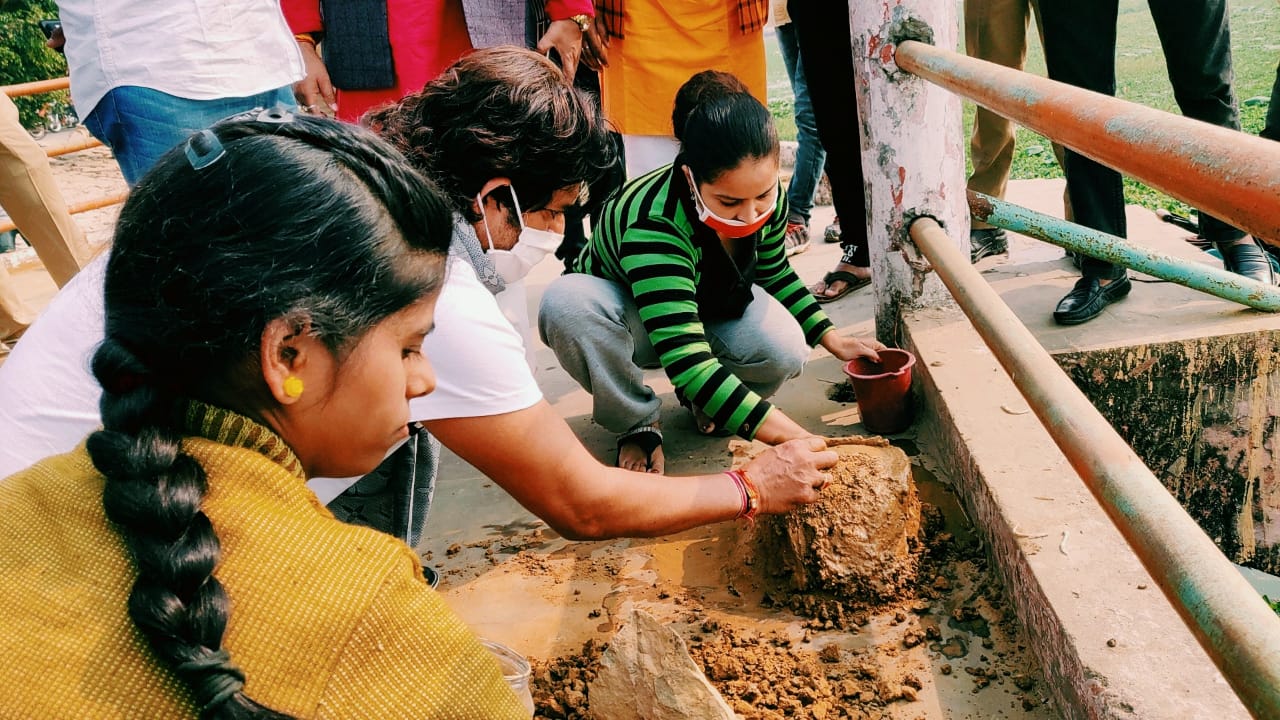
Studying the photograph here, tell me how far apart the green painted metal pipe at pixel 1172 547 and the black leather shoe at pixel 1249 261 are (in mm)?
2091

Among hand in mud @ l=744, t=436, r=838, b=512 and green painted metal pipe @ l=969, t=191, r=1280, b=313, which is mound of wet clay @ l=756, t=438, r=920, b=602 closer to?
hand in mud @ l=744, t=436, r=838, b=512

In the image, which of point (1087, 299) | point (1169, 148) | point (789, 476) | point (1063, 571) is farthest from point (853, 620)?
point (1087, 299)

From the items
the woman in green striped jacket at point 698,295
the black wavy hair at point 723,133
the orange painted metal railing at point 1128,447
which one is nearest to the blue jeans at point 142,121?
the woman in green striped jacket at point 698,295

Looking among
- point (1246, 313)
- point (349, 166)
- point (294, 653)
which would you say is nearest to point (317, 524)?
point (294, 653)

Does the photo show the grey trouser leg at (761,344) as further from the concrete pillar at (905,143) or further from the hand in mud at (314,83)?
the hand in mud at (314,83)

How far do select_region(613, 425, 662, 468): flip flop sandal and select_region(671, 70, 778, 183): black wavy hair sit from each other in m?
0.74

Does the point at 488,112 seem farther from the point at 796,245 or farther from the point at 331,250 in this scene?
the point at 796,245

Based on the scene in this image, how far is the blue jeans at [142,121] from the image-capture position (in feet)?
8.19

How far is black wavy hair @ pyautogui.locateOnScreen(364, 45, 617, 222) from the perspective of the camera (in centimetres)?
180

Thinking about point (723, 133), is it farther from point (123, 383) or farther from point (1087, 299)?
point (123, 383)

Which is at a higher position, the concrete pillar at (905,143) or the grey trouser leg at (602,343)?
the concrete pillar at (905,143)

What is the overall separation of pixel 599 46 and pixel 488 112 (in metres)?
1.85

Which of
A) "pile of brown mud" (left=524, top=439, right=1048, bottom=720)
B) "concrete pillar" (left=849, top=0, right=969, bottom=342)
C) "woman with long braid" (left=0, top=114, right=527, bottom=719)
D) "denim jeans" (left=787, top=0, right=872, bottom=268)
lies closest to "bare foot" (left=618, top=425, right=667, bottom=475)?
"pile of brown mud" (left=524, top=439, right=1048, bottom=720)

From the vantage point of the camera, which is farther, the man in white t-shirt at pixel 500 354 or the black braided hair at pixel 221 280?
the man in white t-shirt at pixel 500 354
